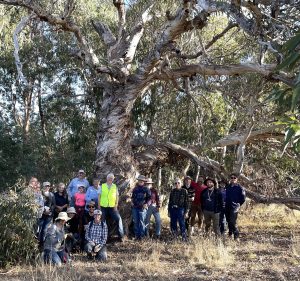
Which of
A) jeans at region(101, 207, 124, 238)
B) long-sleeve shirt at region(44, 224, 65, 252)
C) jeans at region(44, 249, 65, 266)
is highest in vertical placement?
jeans at region(101, 207, 124, 238)

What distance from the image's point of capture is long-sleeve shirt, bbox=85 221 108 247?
9352 millimetres

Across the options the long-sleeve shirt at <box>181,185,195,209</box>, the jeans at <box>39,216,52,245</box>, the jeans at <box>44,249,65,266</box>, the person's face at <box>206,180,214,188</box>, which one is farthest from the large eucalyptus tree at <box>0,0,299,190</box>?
the jeans at <box>44,249,65,266</box>

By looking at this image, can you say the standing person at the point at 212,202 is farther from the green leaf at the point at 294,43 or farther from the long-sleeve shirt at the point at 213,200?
the green leaf at the point at 294,43

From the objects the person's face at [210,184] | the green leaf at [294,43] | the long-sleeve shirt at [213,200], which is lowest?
the long-sleeve shirt at [213,200]

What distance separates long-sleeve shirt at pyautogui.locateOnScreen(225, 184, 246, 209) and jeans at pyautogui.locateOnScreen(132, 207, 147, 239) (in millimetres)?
2100

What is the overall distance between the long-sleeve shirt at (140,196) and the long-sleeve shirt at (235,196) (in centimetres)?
198

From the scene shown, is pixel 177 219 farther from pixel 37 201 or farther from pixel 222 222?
pixel 37 201

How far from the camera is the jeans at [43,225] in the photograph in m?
9.20

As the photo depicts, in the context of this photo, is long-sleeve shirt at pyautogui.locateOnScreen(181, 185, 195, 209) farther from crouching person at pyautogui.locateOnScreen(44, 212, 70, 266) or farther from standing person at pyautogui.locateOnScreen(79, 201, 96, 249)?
crouching person at pyautogui.locateOnScreen(44, 212, 70, 266)

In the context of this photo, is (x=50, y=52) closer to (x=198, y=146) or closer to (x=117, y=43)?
(x=117, y=43)

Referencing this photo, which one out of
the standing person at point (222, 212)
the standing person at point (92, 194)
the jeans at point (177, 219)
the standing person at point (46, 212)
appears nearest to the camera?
the standing person at point (46, 212)

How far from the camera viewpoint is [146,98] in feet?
54.3

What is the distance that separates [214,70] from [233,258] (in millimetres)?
4326

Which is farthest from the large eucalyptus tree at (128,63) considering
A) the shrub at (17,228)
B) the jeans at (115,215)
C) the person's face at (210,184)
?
the shrub at (17,228)
